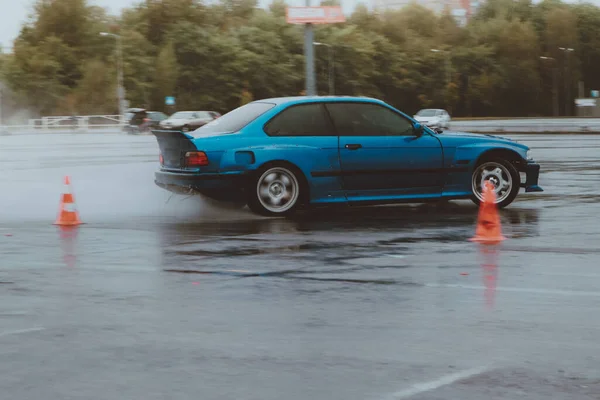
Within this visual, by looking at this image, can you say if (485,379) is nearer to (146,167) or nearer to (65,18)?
(146,167)

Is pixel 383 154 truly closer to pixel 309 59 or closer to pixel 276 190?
pixel 276 190

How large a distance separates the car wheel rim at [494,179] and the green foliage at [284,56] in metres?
76.8

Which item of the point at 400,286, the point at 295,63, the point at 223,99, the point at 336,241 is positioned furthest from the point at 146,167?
the point at 295,63

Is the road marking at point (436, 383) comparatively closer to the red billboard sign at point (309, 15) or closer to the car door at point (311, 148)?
Result: the car door at point (311, 148)

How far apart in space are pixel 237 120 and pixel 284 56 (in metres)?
92.9

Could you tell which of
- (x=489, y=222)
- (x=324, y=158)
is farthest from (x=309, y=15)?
(x=489, y=222)

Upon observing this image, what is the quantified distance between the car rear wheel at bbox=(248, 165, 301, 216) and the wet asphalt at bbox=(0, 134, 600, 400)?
189mm

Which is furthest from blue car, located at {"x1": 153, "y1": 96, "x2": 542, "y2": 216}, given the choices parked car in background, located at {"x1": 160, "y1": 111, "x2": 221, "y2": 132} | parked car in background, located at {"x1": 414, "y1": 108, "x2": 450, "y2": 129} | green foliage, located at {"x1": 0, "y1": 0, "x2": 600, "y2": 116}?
green foliage, located at {"x1": 0, "y1": 0, "x2": 600, "y2": 116}

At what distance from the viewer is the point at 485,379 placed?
4.97m

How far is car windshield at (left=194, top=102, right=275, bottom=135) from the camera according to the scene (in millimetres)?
13148

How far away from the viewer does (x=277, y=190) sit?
42.8 feet

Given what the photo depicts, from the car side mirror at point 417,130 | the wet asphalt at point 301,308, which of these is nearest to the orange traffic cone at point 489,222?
the wet asphalt at point 301,308

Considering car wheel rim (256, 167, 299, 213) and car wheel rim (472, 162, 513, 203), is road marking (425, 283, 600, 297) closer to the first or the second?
car wheel rim (256, 167, 299, 213)

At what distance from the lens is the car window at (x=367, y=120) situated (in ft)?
43.7
